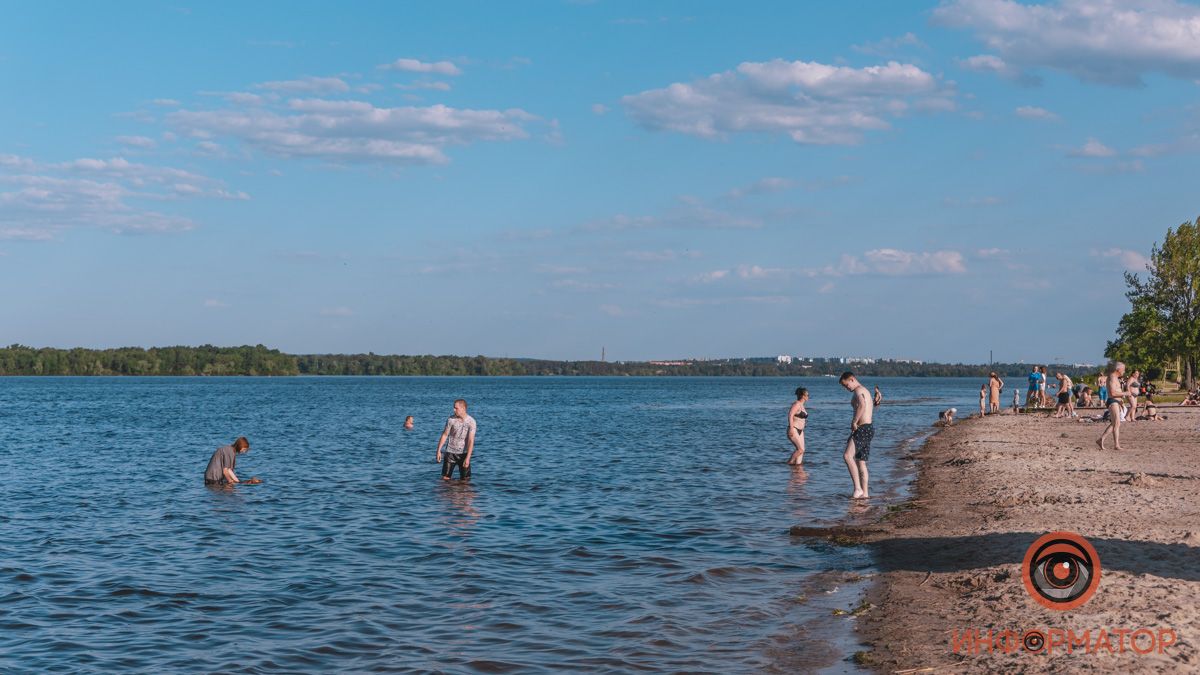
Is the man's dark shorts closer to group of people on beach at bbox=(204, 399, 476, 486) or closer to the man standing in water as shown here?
group of people on beach at bbox=(204, 399, 476, 486)

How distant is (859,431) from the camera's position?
17.5 meters

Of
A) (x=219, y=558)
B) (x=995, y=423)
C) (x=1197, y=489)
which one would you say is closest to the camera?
(x=219, y=558)

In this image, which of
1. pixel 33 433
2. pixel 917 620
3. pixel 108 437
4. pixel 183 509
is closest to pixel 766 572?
pixel 917 620

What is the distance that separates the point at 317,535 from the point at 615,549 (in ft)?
16.9

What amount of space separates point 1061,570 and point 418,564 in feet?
27.1

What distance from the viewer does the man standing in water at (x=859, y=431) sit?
1717 cm

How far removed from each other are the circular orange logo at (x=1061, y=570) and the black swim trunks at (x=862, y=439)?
5307 millimetres

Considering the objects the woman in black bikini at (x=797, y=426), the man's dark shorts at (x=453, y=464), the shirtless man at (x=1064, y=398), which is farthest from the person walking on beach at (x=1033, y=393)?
the man's dark shorts at (x=453, y=464)

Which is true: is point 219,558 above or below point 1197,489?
below

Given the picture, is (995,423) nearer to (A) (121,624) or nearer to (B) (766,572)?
(B) (766,572)

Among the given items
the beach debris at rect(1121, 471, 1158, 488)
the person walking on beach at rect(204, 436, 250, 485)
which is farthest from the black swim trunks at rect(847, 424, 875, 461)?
the person walking on beach at rect(204, 436, 250, 485)

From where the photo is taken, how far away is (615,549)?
1491 centimetres

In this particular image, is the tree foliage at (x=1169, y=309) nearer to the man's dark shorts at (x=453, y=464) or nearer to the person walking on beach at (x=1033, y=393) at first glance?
the person walking on beach at (x=1033, y=393)

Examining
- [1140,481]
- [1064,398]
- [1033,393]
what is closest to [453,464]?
[1140,481]
